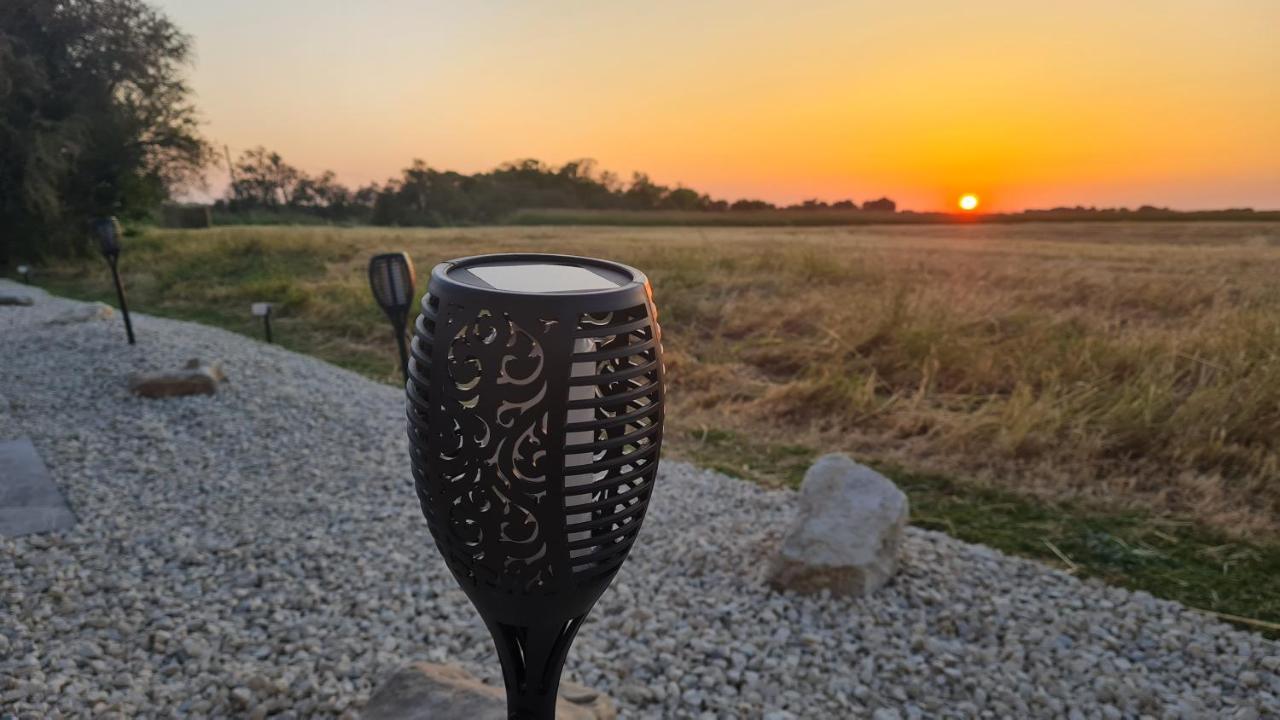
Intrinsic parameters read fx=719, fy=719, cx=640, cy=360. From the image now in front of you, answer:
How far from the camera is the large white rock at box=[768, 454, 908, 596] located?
2.88 metres

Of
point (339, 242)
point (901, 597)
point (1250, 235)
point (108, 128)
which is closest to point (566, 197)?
point (339, 242)

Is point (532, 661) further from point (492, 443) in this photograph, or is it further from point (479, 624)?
point (479, 624)

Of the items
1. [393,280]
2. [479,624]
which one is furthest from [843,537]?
[393,280]

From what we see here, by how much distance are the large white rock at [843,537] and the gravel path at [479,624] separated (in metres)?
0.09

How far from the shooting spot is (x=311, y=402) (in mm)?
5336

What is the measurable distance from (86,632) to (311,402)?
117 inches

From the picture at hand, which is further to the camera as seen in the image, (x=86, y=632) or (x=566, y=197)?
(x=566, y=197)

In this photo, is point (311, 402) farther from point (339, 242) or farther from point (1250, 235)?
point (339, 242)

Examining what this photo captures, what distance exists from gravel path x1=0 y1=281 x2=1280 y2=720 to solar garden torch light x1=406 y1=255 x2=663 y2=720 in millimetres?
1429

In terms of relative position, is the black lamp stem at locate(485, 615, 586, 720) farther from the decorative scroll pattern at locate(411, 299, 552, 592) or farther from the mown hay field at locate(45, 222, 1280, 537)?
the mown hay field at locate(45, 222, 1280, 537)

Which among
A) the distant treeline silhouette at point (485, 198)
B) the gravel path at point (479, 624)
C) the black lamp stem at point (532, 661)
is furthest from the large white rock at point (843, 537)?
the distant treeline silhouette at point (485, 198)

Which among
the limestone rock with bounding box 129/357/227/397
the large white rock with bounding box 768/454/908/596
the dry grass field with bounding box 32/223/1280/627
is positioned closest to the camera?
the large white rock with bounding box 768/454/908/596

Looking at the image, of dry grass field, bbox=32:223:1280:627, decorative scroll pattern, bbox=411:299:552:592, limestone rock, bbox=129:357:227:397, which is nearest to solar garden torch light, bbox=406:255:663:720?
decorative scroll pattern, bbox=411:299:552:592

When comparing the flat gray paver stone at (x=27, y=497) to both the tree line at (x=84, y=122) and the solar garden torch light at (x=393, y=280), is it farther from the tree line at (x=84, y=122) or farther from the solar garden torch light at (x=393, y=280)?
the tree line at (x=84, y=122)
